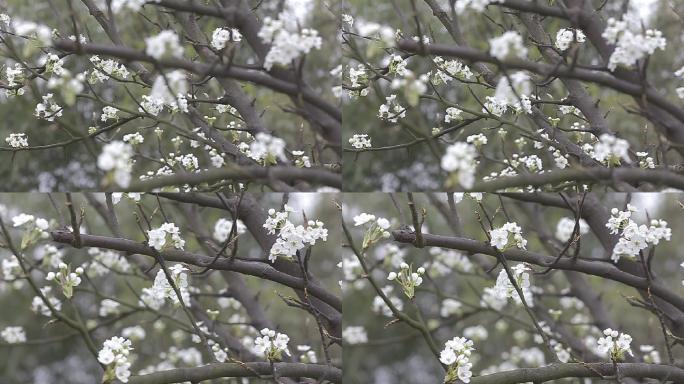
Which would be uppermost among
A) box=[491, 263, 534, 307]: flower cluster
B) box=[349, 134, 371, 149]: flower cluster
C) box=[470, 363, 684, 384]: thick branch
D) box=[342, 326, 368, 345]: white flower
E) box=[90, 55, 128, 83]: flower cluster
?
box=[342, 326, 368, 345]: white flower

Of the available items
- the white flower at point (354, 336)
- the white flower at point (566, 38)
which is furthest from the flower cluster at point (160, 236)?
the white flower at point (354, 336)

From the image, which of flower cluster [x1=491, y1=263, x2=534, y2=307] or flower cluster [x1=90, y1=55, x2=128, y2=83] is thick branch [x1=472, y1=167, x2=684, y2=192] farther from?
flower cluster [x1=90, y1=55, x2=128, y2=83]

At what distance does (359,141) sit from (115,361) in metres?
0.96

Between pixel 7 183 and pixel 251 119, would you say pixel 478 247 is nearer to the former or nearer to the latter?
pixel 251 119

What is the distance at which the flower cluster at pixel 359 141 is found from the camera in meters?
2.27

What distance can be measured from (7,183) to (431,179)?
5.50ft

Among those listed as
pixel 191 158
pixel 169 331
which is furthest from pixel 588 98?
pixel 169 331

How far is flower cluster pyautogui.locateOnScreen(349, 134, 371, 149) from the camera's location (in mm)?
2266

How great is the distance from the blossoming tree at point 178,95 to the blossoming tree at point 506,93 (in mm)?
153

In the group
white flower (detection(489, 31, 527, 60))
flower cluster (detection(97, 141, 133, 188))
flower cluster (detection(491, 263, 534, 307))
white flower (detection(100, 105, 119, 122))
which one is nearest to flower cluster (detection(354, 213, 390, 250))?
flower cluster (detection(491, 263, 534, 307))

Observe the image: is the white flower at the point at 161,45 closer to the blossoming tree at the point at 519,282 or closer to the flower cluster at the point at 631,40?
the blossoming tree at the point at 519,282

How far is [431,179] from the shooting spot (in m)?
2.80

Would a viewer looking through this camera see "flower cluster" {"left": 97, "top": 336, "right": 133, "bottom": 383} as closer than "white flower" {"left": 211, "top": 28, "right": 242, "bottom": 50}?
Yes

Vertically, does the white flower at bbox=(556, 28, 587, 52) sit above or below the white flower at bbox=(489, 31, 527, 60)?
above
